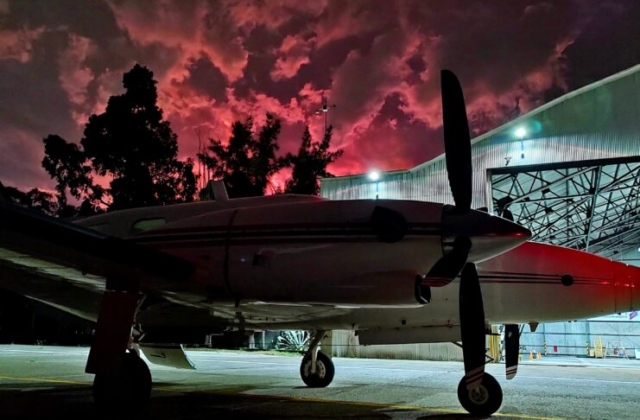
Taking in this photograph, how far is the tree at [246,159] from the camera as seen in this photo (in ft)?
141

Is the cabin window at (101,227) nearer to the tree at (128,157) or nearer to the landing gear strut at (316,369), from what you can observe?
the landing gear strut at (316,369)

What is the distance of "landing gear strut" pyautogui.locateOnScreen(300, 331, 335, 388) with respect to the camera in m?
10.9

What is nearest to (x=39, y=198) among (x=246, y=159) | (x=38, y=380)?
(x=246, y=159)

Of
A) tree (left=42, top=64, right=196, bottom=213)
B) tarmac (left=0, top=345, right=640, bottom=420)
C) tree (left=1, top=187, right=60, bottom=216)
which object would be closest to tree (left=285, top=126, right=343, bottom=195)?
tree (left=42, top=64, right=196, bottom=213)

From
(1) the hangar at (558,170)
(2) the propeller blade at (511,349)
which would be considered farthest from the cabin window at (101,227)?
(1) the hangar at (558,170)

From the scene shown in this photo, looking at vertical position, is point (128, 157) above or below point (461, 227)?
above

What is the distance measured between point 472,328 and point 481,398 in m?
1.14

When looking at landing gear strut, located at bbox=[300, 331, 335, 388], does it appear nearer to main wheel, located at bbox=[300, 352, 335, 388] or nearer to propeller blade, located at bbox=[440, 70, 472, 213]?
main wheel, located at bbox=[300, 352, 335, 388]

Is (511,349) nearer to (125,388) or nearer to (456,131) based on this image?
(456,131)

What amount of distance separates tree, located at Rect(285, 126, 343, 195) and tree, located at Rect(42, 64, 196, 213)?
9.81m

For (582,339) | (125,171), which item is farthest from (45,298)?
(582,339)

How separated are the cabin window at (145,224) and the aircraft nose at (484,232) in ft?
15.6

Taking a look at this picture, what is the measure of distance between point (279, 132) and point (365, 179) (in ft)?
72.6

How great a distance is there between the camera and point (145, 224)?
9016mm
